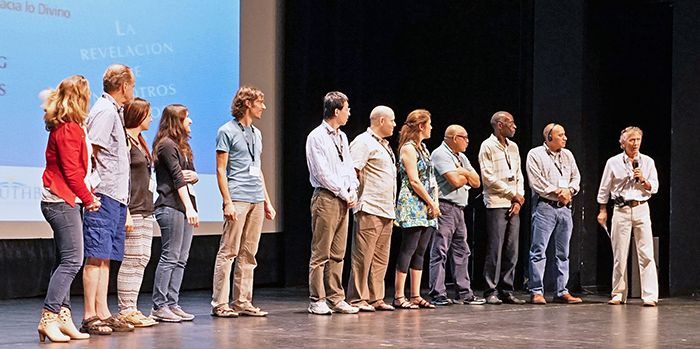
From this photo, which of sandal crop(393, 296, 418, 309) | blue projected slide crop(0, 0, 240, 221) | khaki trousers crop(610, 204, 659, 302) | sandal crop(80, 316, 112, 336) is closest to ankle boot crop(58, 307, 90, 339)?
sandal crop(80, 316, 112, 336)

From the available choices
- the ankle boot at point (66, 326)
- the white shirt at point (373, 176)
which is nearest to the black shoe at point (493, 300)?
the white shirt at point (373, 176)

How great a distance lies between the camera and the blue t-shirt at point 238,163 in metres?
4.88

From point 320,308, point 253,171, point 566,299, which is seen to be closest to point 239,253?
point 253,171

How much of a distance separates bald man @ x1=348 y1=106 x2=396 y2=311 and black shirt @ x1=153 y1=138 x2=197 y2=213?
1.24 meters

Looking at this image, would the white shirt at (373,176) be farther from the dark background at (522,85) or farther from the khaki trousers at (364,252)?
the dark background at (522,85)

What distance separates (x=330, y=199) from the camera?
5.11m

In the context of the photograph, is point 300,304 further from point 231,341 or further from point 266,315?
point 231,341

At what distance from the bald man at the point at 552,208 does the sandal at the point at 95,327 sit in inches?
132

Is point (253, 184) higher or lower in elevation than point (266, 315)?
higher

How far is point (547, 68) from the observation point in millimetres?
7586

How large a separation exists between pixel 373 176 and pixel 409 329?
1.28 meters

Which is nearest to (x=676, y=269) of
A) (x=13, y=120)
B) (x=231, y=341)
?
(x=231, y=341)

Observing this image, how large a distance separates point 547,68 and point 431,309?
2.92m

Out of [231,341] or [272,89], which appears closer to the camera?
[231,341]
